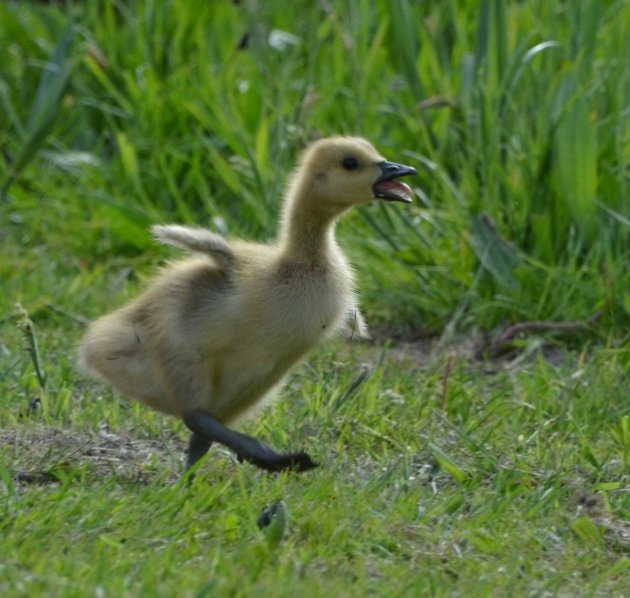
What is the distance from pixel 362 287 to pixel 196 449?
2.24 meters

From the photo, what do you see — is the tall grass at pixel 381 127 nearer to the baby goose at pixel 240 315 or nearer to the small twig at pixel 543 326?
the small twig at pixel 543 326

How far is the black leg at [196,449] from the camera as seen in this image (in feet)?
15.4

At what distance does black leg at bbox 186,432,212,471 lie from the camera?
4.68 m

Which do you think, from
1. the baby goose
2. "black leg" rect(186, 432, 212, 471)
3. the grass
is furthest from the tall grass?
"black leg" rect(186, 432, 212, 471)

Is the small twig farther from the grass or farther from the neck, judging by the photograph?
Result: the neck

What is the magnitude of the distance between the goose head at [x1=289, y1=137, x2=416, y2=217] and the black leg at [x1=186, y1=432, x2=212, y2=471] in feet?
2.61

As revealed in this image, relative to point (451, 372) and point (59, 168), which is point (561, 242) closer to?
point (451, 372)

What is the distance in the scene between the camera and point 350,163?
496cm

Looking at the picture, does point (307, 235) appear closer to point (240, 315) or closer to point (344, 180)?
point (344, 180)

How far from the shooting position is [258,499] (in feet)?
14.0

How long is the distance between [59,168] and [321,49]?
1.56 meters

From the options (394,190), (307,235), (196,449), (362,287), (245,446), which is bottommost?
Answer: (362,287)

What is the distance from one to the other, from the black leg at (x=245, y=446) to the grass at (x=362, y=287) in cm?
6

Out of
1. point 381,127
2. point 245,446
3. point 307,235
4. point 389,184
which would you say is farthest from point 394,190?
point 381,127
